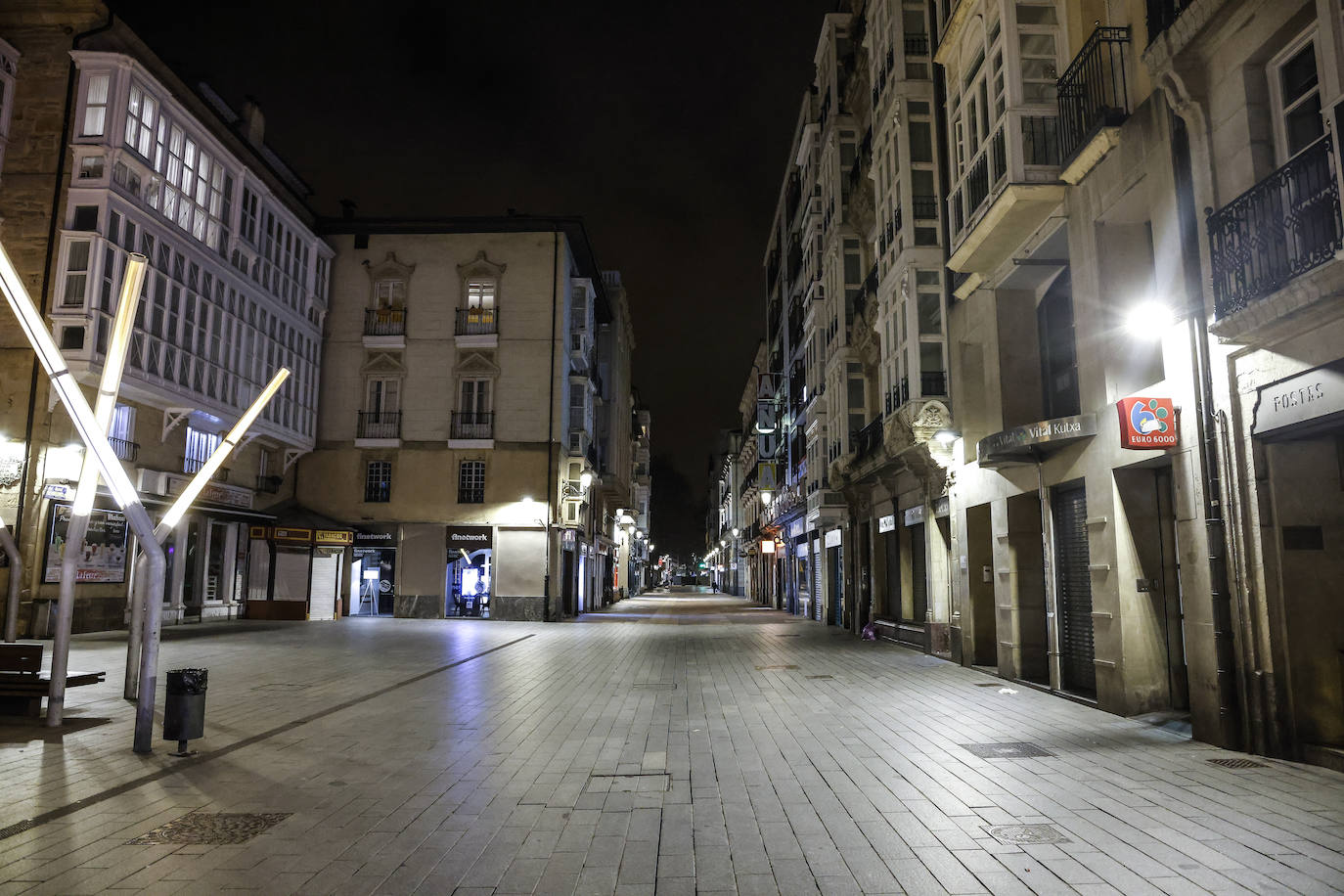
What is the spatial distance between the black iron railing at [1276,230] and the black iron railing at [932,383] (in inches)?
380

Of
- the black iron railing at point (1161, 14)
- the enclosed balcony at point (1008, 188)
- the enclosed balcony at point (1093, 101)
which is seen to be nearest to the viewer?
the black iron railing at point (1161, 14)

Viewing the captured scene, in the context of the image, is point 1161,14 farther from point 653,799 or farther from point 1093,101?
point 653,799

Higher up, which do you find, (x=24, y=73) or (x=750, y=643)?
(x=24, y=73)

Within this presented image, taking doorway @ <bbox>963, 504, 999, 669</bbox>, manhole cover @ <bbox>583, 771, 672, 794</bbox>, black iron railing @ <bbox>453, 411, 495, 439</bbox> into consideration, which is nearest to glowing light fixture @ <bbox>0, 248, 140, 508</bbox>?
manhole cover @ <bbox>583, 771, 672, 794</bbox>

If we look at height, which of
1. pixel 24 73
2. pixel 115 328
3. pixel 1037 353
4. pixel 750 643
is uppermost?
pixel 24 73

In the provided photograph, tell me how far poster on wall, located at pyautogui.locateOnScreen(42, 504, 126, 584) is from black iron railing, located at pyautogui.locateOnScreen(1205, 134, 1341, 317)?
25.7 meters

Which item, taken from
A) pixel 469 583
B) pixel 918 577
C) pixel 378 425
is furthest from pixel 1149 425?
pixel 378 425

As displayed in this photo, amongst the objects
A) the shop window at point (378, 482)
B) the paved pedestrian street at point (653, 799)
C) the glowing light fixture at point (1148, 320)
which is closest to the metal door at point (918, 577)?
the paved pedestrian street at point (653, 799)

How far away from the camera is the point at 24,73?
23.4 m

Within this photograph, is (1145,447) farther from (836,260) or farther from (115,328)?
(836,260)

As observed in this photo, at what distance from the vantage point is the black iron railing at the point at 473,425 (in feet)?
117

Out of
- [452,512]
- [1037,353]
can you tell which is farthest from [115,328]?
[452,512]

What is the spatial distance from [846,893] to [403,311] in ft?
117

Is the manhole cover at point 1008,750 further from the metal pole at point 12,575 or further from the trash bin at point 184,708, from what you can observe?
the metal pole at point 12,575
